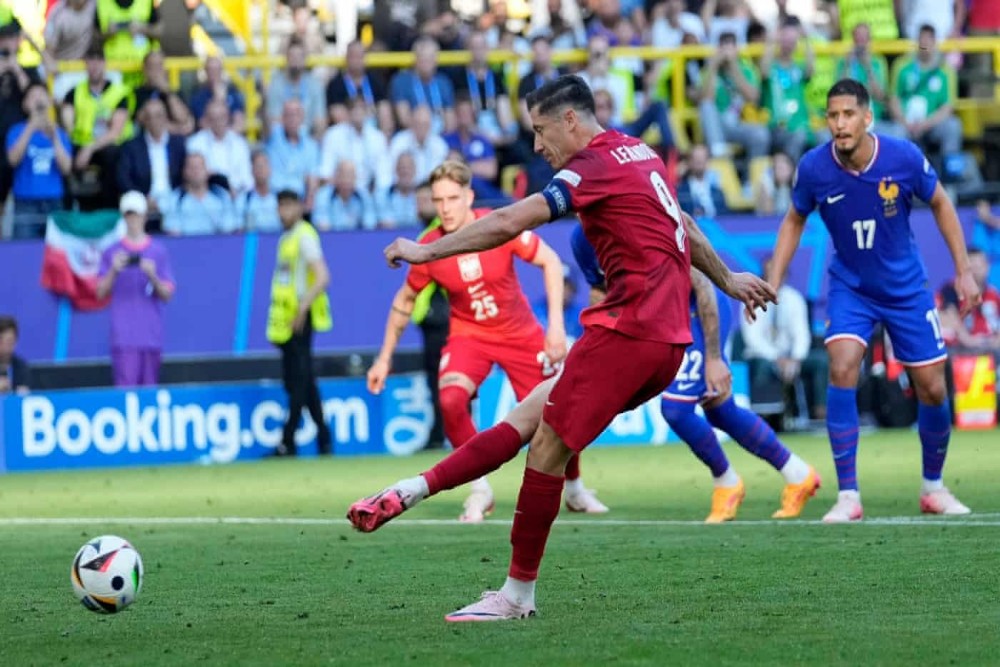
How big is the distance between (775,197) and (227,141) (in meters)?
6.07

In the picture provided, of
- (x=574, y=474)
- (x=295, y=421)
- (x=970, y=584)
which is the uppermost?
(x=970, y=584)

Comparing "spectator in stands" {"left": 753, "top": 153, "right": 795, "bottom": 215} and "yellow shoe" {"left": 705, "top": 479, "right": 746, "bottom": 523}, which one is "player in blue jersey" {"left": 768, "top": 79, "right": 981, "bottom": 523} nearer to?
"yellow shoe" {"left": 705, "top": 479, "right": 746, "bottom": 523}

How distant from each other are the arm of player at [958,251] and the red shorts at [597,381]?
3991 millimetres

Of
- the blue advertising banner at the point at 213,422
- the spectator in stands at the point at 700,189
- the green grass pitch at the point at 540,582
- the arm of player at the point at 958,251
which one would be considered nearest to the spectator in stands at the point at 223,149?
the blue advertising banner at the point at 213,422

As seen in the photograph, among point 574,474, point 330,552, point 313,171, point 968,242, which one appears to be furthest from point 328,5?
point 330,552

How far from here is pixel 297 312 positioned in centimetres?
1916

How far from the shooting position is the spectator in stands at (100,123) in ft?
65.4

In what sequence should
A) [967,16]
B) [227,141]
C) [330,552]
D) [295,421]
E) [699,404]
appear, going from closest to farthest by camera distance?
1. [330,552]
2. [699,404]
3. [295,421]
4. [227,141]
5. [967,16]

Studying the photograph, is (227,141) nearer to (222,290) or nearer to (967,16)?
(222,290)

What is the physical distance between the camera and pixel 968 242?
21984mm

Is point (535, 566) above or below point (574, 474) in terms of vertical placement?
above

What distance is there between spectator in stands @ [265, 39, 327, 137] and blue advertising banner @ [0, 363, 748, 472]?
322cm

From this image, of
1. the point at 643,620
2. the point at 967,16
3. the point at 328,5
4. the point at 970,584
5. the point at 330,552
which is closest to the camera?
the point at 643,620

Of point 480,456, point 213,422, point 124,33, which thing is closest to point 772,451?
point 480,456
